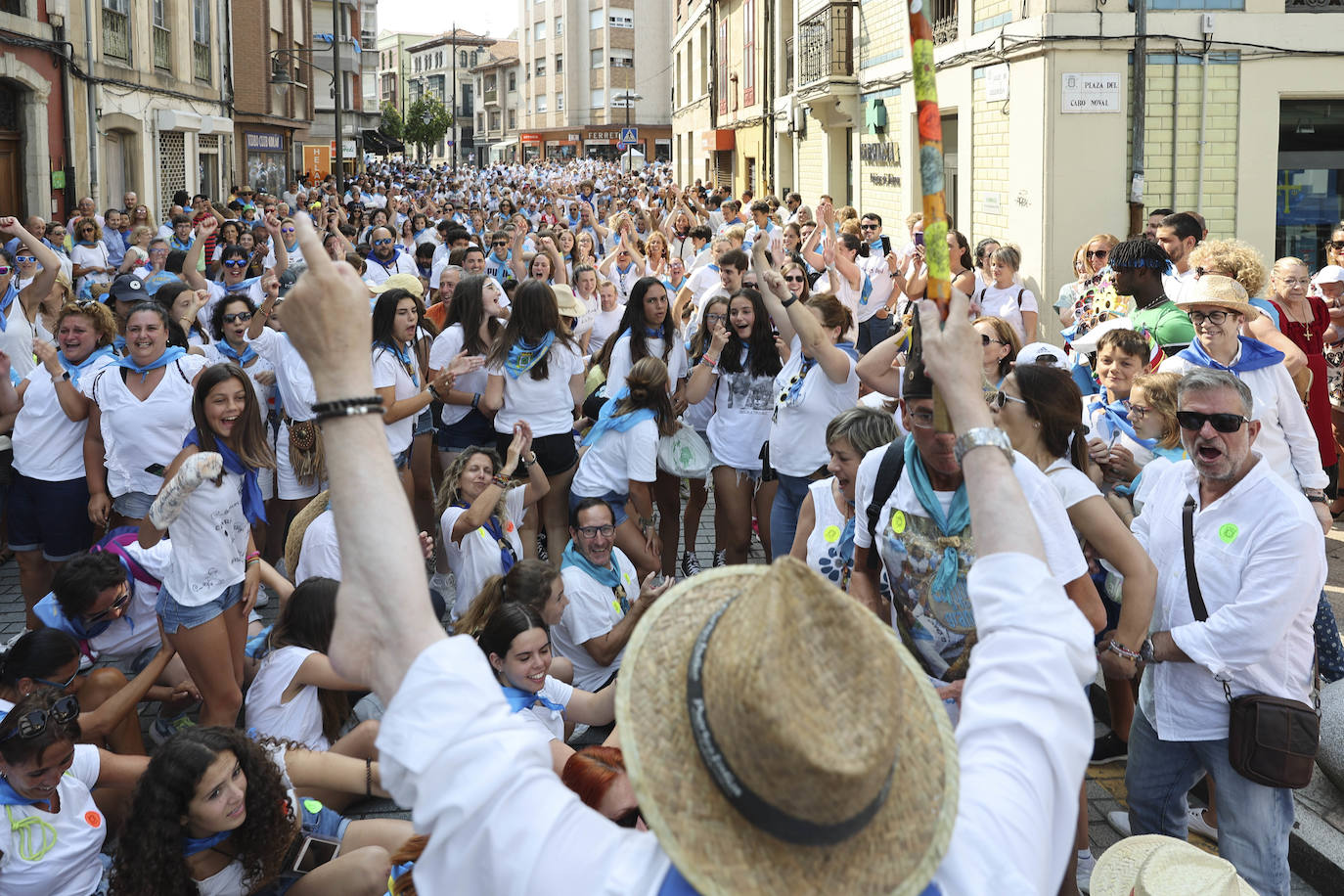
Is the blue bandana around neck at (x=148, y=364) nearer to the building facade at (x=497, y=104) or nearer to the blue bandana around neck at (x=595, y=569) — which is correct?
the blue bandana around neck at (x=595, y=569)

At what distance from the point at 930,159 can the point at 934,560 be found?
1.48m

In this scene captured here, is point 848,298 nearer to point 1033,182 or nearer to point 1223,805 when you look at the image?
point 1033,182

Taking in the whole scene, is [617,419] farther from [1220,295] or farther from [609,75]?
[609,75]

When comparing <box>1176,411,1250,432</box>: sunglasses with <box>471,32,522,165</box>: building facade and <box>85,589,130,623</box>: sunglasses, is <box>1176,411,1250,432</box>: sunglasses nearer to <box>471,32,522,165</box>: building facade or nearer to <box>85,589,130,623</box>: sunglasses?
<box>85,589,130,623</box>: sunglasses

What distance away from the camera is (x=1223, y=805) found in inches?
139

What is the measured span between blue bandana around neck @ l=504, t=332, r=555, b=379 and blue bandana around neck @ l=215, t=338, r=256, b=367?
1.57m

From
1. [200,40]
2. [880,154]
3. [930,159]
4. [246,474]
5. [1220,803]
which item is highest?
[200,40]

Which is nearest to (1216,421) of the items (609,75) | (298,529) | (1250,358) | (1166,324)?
(1250,358)

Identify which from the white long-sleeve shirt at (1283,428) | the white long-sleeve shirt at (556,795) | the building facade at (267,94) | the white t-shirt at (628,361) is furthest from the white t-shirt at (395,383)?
the building facade at (267,94)

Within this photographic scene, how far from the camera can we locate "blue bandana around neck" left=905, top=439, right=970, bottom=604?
3004 millimetres

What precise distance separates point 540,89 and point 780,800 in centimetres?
8737

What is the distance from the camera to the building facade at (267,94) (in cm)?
3397

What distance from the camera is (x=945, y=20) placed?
662 inches

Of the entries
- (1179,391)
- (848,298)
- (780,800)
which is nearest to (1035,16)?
(848,298)
